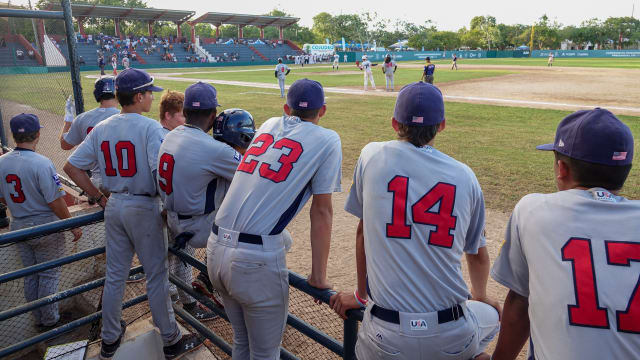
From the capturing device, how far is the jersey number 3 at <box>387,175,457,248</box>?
6.38 ft

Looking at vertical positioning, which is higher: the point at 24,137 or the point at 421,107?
the point at 421,107

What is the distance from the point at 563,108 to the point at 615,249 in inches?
732

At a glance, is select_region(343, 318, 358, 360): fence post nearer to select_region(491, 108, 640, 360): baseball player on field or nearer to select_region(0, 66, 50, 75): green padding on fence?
select_region(491, 108, 640, 360): baseball player on field

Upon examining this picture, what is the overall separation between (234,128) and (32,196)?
8.30 feet

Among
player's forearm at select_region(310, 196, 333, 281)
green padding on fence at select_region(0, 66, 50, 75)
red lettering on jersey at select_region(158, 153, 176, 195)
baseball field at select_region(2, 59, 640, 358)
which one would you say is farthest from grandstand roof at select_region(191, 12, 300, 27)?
player's forearm at select_region(310, 196, 333, 281)

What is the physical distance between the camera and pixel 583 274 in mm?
1521

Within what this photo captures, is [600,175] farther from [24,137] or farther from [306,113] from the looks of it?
[24,137]

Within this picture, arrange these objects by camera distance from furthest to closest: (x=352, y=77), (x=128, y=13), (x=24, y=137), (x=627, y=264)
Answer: (x=128, y=13), (x=352, y=77), (x=24, y=137), (x=627, y=264)

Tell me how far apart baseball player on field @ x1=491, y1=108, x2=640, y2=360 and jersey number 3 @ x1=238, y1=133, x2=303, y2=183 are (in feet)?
4.03

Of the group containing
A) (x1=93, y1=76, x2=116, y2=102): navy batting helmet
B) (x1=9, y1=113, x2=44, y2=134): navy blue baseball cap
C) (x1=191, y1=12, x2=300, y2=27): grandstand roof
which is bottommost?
(x1=9, y1=113, x2=44, y2=134): navy blue baseball cap

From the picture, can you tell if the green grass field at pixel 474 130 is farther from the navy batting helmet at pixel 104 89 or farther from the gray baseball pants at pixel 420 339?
the gray baseball pants at pixel 420 339

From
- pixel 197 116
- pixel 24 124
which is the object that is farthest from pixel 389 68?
pixel 197 116

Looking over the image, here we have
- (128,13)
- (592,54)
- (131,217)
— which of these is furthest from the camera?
(592,54)

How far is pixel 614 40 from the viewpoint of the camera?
103125mm
